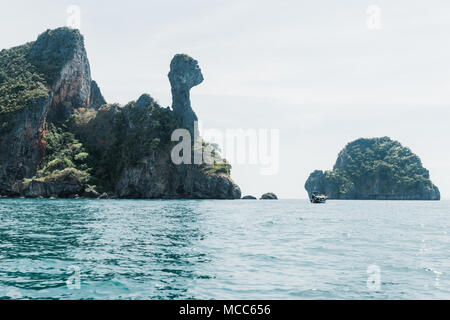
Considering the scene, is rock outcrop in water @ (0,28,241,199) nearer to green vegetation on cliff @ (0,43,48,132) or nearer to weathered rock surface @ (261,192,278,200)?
green vegetation on cliff @ (0,43,48,132)

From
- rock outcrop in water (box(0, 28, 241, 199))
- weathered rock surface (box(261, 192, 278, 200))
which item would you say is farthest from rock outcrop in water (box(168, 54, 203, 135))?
weathered rock surface (box(261, 192, 278, 200))

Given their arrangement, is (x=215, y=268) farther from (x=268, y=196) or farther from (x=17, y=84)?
(x=268, y=196)

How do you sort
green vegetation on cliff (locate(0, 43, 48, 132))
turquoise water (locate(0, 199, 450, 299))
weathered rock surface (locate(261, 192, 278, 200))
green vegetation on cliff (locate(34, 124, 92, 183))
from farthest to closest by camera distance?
weathered rock surface (locate(261, 192, 278, 200)), green vegetation on cliff (locate(0, 43, 48, 132)), green vegetation on cliff (locate(34, 124, 92, 183)), turquoise water (locate(0, 199, 450, 299))

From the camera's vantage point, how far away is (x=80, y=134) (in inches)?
6654

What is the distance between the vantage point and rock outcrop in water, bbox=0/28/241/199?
433 ft

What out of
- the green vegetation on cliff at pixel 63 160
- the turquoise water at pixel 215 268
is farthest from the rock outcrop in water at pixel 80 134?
the turquoise water at pixel 215 268

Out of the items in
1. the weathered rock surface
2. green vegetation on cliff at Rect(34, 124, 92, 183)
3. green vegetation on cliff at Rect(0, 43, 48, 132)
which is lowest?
the weathered rock surface

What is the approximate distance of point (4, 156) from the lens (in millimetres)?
131000

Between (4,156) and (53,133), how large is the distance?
28.0m

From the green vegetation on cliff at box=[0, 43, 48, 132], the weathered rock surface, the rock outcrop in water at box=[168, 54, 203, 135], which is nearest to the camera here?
the green vegetation on cliff at box=[0, 43, 48, 132]

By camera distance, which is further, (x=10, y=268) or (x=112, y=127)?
(x=112, y=127)
